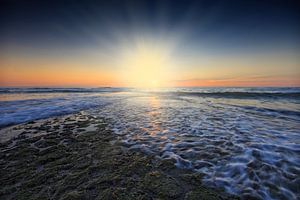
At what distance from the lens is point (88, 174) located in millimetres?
3072

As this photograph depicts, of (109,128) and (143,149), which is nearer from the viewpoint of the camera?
(143,149)

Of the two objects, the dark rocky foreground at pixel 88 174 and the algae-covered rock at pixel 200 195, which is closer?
the algae-covered rock at pixel 200 195

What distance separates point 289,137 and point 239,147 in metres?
2.31

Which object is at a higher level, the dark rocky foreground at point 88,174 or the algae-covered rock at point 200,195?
the dark rocky foreground at point 88,174

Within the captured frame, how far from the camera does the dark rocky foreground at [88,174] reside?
2.54m

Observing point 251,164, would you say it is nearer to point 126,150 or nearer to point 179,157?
point 179,157

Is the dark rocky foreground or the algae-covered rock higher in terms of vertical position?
the dark rocky foreground

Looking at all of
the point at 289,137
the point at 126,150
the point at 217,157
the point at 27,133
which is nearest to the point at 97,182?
the point at 126,150

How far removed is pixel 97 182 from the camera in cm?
283

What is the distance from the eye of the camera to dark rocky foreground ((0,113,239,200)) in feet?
8.32

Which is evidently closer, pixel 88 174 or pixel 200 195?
pixel 200 195

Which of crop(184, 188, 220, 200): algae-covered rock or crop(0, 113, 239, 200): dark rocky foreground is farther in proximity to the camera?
crop(0, 113, 239, 200): dark rocky foreground

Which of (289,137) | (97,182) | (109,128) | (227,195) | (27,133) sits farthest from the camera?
(109,128)

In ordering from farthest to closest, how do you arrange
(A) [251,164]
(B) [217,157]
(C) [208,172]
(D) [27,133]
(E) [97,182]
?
(D) [27,133] → (B) [217,157] → (A) [251,164] → (C) [208,172] → (E) [97,182]
